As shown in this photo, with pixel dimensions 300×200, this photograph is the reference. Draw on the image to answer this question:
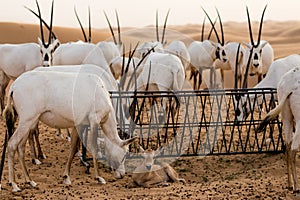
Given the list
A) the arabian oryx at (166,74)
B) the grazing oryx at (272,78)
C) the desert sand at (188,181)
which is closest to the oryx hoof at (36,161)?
the desert sand at (188,181)

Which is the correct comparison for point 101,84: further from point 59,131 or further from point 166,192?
point 59,131

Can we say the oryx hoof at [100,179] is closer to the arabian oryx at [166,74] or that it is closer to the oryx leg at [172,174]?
the oryx leg at [172,174]

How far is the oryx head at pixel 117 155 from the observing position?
7551mm

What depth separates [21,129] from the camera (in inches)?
279

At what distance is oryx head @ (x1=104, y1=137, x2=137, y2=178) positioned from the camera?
7.55m

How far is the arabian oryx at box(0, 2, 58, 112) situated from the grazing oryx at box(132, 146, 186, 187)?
461 cm

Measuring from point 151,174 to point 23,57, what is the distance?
562 centimetres

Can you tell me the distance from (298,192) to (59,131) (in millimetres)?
5039

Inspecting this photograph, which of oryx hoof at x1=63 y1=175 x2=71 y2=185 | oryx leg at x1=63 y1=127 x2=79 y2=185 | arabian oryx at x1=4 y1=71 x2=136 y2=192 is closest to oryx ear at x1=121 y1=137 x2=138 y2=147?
arabian oryx at x1=4 y1=71 x2=136 y2=192

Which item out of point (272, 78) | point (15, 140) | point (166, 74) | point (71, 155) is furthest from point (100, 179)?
point (272, 78)

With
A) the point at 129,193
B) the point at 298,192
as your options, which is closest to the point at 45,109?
the point at 129,193

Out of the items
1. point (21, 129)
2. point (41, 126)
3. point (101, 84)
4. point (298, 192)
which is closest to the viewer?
point (298, 192)

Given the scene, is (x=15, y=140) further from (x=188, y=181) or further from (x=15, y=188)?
(x=188, y=181)

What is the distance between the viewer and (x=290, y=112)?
6.82 m
